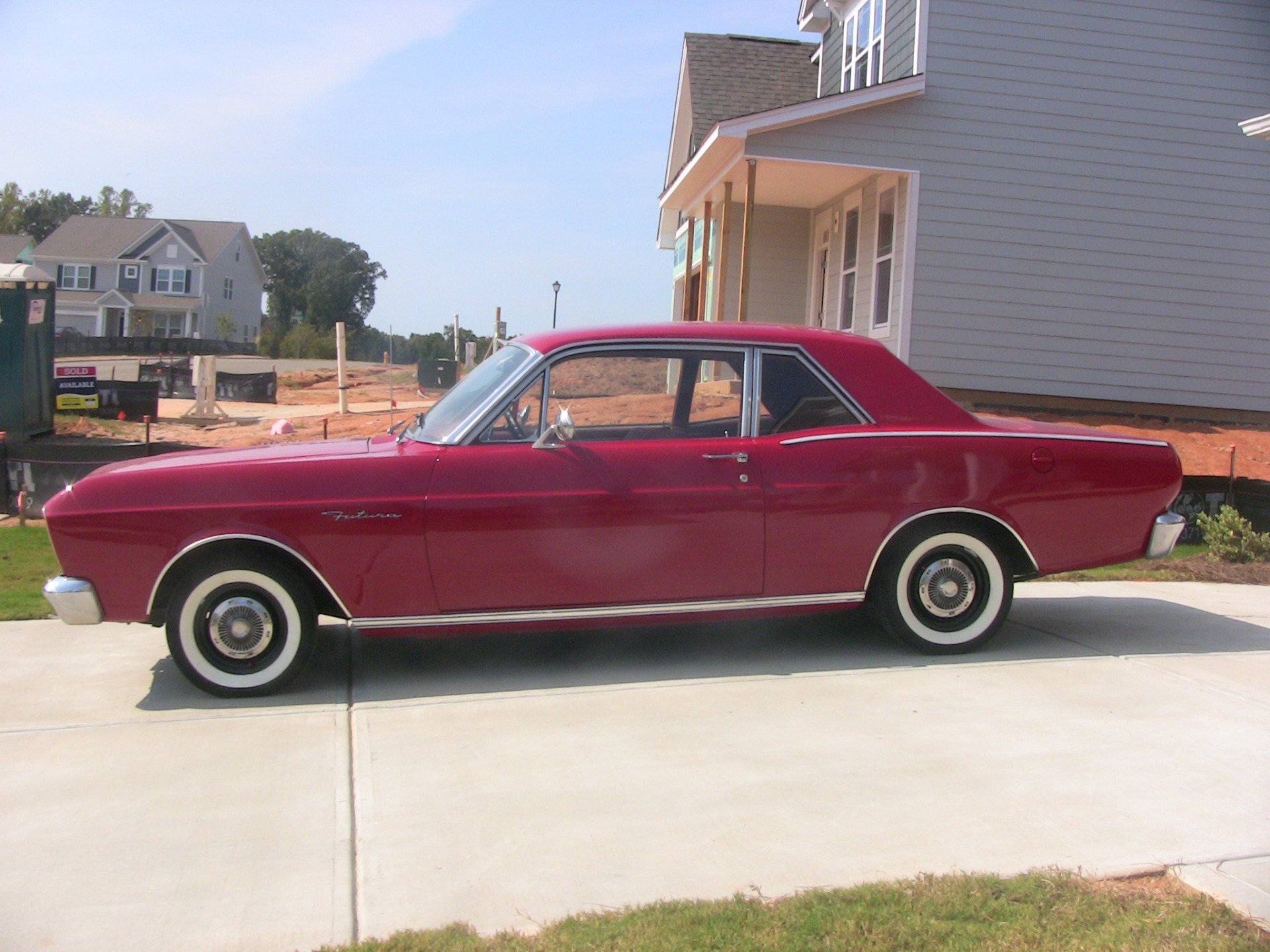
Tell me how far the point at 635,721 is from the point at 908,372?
87.9 inches

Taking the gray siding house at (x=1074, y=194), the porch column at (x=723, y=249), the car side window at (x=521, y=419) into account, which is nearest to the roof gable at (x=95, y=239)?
the porch column at (x=723, y=249)

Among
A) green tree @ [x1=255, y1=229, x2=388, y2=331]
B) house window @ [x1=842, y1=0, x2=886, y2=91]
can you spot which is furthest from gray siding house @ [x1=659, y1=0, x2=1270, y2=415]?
green tree @ [x1=255, y1=229, x2=388, y2=331]

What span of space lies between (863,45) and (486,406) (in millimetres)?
13836

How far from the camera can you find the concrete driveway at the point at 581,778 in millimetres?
3080

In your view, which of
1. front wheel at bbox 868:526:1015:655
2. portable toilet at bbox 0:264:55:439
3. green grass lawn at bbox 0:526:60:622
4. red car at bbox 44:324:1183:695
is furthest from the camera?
portable toilet at bbox 0:264:55:439

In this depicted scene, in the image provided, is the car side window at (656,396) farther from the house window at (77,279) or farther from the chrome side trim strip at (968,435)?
the house window at (77,279)

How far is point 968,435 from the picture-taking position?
5305 mm

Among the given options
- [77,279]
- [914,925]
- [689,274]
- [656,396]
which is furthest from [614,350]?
[77,279]

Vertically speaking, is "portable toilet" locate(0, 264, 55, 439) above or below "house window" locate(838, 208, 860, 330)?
below

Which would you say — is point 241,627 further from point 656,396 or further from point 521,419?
point 656,396

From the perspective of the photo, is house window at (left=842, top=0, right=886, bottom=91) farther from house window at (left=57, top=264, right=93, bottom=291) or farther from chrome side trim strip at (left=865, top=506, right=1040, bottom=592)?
house window at (left=57, top=264, right=93, bottom=291)

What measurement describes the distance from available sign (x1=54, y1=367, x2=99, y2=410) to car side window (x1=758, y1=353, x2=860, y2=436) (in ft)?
42.4

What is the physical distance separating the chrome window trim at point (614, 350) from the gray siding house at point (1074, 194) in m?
9.19

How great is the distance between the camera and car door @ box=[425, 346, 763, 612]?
479 cm
